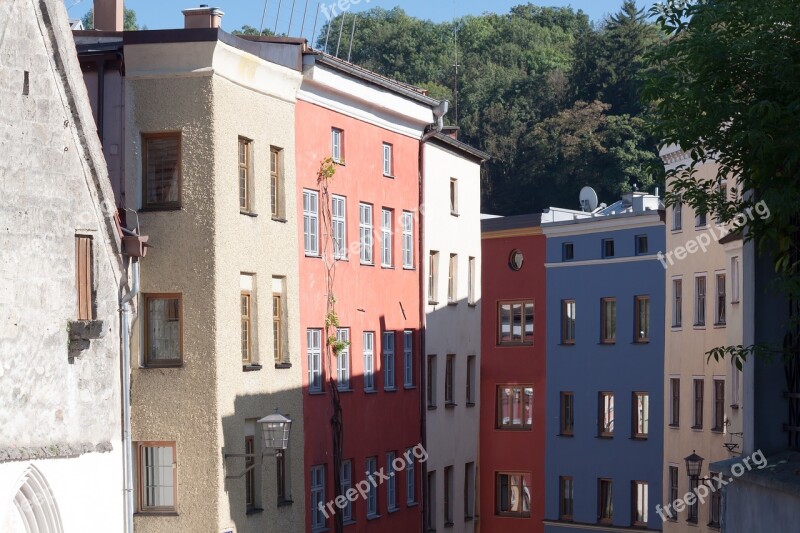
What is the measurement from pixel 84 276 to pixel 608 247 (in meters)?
28.1

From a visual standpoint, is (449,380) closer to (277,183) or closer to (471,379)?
(471,379)

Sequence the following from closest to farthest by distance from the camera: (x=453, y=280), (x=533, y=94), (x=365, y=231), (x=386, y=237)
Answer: (x=365, y=231) < (x=386, y=237) < (x=453, y=280) < (x=533, y=94)

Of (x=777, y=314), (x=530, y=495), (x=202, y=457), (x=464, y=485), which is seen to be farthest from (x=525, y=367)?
(x=777, y=314)

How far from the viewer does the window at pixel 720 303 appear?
149ft

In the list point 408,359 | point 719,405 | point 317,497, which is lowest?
point 317,497

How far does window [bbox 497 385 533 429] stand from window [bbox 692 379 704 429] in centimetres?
853

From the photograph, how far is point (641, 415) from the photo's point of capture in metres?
52.4

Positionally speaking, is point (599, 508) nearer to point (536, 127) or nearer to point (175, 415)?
point (175, 415)

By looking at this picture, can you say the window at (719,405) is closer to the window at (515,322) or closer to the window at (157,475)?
the window at (515,322)

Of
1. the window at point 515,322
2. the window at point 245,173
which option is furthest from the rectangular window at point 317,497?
the window at point 515,322

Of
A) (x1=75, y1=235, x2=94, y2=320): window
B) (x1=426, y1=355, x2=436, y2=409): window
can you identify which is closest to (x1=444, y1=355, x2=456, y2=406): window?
(x1=426, y1=355, x2=436, y2=409): window

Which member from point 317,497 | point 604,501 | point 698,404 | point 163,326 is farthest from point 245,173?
point 604,501

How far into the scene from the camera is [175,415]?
97.5 feet

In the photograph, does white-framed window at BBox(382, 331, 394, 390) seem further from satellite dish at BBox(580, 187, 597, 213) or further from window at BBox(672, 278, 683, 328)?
satellite dish at BBox(580, 187, 597, 213)
